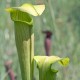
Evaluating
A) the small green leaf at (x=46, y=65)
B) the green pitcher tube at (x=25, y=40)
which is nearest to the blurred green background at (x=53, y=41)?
the green pitcher tube at (x=25, y=40)

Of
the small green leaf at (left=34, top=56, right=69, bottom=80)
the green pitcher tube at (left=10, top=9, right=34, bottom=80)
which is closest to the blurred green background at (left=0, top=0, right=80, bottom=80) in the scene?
the green pitcher tube at (left=10, top=9, right=34, bottom=80)

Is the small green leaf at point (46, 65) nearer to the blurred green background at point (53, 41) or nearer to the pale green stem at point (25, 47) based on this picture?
the pale green stem at point (25, 47)

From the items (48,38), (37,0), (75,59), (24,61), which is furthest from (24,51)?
(75,59)

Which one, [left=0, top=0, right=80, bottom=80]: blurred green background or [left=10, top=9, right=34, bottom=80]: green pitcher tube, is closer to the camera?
[left=10, top=9, right=34, bottom=80]: green pitcher tube

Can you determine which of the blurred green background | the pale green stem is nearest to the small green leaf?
the pale green stem

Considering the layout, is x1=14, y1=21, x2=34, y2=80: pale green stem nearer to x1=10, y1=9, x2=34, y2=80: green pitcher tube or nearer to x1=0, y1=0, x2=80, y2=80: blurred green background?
x1=10, y1=9, x2=34, y2=80: green pitcher tube

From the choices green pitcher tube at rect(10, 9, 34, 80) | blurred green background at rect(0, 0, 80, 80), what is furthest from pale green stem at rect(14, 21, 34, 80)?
blurred green background at rect(0, 0, 80, 80)

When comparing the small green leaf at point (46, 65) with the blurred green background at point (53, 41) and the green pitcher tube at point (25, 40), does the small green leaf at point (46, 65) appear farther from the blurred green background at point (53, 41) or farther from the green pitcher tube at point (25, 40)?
the blurred green background at point (53, 41)

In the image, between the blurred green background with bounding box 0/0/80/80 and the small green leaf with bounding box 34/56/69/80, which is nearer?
the small green leaf with bounding box 34/56/69/80

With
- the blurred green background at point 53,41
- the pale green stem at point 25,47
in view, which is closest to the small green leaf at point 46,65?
the pale green stem at point 25,47

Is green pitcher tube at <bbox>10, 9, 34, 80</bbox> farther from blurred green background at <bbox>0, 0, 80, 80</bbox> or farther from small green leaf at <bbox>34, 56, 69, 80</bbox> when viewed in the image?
blurred green background at <bbox>0, 0, 80, 80</bbox>

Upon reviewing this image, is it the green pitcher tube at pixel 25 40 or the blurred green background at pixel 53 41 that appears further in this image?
the blurred green background at pixel 53 41

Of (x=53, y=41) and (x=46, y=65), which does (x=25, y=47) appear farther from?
(x=53, y=41)
